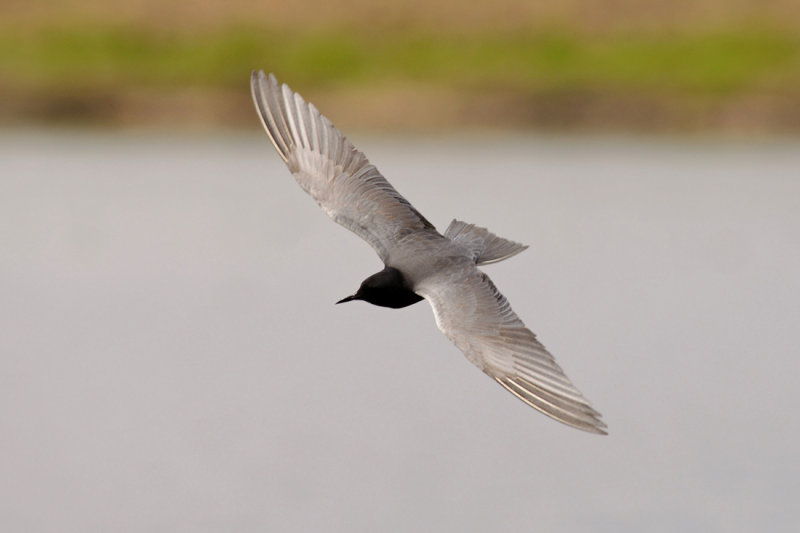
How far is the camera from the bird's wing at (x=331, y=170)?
6859mm

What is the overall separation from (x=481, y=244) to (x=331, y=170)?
2.62 ft

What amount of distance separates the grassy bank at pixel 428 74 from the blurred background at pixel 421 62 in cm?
2

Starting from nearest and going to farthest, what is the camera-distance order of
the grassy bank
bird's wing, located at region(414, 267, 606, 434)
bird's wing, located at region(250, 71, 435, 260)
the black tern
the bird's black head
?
1. bird's wing, located at region(414, 267, 606, 434)
2. the black tern
3. the bird's black head
4. bird's wing, located at region(250, 71, 435, 260)
5. the grassy bank

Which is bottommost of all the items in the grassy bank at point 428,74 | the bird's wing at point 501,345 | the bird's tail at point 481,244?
the bird's wing at point 501,345

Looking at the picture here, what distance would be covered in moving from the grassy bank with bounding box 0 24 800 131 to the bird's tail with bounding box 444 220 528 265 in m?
9.91

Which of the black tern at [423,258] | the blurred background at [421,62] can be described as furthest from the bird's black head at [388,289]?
the blurred background at [421,62]

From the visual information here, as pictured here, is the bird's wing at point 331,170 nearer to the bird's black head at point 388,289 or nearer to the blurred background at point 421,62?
the bird's black head at point 388,289

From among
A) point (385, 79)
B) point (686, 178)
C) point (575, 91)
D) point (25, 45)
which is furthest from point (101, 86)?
point (686, 178)

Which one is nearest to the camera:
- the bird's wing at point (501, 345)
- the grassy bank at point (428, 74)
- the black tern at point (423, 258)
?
the bird's wing at point (501, 345)

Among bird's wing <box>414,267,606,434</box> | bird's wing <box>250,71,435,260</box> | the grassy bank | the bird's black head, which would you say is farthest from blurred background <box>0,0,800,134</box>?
bird's wing <box>414,267,606,434</box>

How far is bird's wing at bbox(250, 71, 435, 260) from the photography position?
6.86 metres

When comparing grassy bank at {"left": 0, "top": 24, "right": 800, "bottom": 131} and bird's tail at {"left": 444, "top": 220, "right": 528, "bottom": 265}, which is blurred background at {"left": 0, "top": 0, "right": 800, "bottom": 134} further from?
bird's tail at {"left": 444, "top": 220, "right": 528, "bottom": 265}

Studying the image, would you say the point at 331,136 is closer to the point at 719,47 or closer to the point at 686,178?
the point at 686,178

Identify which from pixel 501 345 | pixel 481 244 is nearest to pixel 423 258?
pixel 481 244
